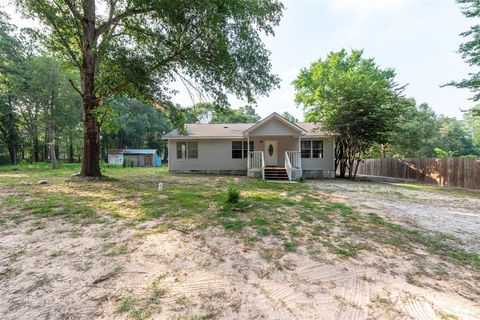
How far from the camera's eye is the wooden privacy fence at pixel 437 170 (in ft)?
35.2

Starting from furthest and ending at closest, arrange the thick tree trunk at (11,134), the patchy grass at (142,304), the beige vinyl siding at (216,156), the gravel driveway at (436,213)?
1. the thick tree trunk at (11,134)
2. the beige vinyl siding at (216,156)
3. the gravel driveway at (436,213)
4. the patchy grass at (142,304)

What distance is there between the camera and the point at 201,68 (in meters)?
9.63

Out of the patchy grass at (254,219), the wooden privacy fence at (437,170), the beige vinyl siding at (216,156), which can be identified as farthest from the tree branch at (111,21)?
the wooden privacy fence at (437,170)

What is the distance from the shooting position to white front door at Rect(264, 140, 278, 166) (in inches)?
599

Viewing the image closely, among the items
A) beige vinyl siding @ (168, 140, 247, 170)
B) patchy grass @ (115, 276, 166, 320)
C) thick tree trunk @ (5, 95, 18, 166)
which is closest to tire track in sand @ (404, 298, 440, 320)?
patchy grass @ (115, 276, 166, 320)

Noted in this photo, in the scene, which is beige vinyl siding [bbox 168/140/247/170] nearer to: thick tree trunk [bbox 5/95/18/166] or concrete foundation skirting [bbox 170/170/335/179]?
concrete foundation skirting [bbox 170/170/335/179]

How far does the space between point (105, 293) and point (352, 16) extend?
1239 cm

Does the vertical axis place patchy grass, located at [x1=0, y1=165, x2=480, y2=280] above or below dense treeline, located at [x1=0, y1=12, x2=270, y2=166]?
below

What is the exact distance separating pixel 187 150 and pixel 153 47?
7.49 meters

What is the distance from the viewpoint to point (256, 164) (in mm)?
14117

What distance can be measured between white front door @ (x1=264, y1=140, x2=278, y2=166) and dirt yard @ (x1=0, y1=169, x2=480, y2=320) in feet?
31.8

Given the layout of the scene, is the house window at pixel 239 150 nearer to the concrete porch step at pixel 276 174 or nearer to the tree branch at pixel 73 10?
the concrete porch step at pixel 276 174

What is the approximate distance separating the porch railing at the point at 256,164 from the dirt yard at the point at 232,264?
7.66 meters

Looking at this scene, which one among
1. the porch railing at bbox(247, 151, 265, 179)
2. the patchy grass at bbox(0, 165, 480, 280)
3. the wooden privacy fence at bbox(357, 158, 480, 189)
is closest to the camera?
the patchy grass at bbox(0, 165, 480, 280)
